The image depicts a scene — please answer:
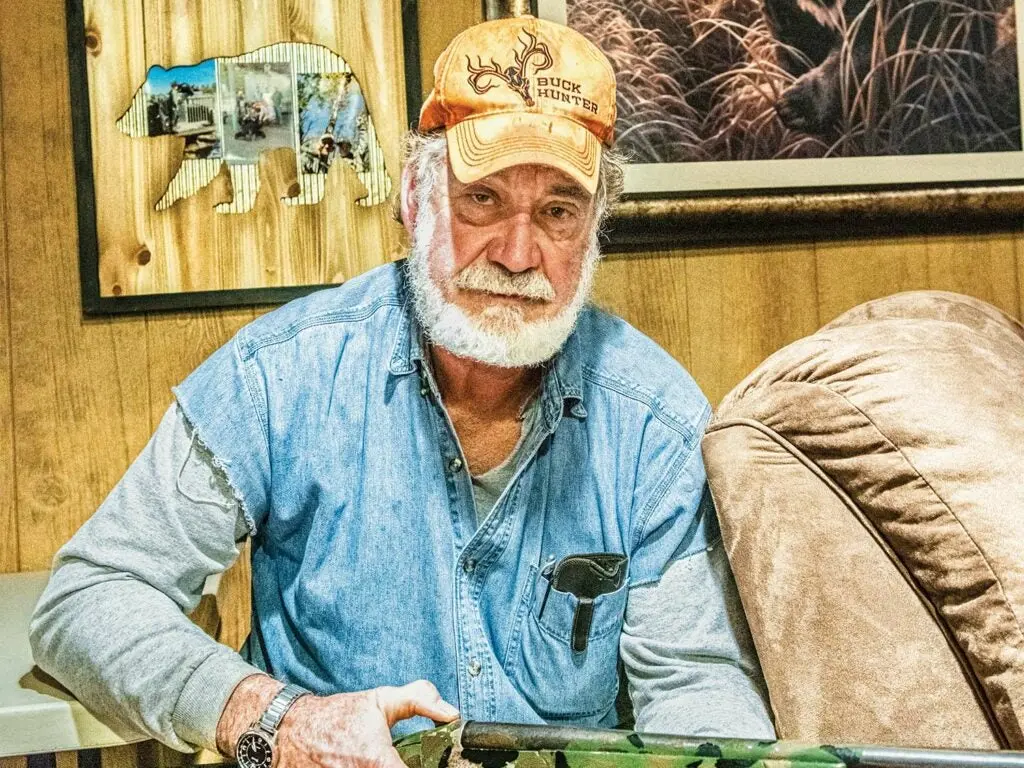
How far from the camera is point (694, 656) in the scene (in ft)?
3.65

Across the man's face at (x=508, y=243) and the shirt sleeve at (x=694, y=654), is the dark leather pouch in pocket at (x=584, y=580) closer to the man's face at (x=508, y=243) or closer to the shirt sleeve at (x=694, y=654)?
the shirt sleeve at (x=694, y=654)

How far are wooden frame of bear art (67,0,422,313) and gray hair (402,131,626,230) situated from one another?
28 centimetres

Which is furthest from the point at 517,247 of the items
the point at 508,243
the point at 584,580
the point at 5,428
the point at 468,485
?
the point at 5,428

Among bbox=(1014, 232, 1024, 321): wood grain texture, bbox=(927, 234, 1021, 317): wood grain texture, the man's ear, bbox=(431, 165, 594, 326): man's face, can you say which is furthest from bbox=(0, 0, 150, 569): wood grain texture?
bbox=(1014, 232, 1024, 321): wood grain texture

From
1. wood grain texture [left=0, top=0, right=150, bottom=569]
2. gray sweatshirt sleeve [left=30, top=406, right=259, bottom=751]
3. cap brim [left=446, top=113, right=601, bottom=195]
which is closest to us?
gray sweatshirt sleeve [left=30, top=406, right=259, bottom=751]

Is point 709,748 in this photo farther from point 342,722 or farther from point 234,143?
point 234,143

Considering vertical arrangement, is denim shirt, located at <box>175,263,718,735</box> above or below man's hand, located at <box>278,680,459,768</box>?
above

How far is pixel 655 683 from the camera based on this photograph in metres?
1.13

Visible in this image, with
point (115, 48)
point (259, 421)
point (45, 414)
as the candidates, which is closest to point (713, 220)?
point (259, 421)

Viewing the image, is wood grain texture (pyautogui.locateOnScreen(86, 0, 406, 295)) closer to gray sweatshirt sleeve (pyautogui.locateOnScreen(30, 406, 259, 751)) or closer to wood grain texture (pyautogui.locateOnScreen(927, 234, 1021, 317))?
gray sweatshirt sleeve (pyautogui.locateOnScreen(30, 406, 259, 751))

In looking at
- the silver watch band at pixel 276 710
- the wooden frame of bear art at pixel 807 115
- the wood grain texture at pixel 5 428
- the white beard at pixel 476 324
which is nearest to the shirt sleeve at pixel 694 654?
the white beard at pixel 476 324

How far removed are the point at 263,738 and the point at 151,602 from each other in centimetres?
21

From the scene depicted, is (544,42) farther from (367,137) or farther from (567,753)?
(567,753)

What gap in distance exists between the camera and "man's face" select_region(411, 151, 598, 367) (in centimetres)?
114
